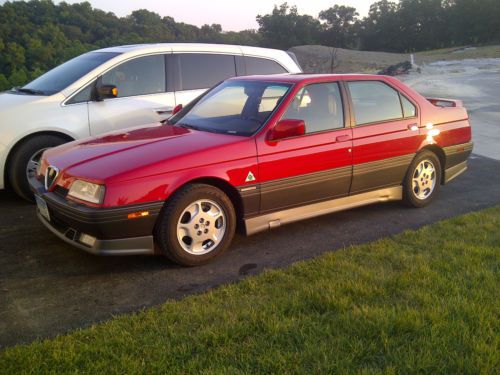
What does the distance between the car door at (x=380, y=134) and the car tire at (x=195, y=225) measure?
1543 mm

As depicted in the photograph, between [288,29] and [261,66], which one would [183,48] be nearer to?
[261,66]

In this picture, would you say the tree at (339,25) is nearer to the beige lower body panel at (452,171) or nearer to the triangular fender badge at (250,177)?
the beige lower body panel at (452,171)

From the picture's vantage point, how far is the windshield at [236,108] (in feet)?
14.7

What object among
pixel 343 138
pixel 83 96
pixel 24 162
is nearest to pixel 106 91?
pixel 83 96

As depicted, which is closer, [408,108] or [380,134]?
[380,134]

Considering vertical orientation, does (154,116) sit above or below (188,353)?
above

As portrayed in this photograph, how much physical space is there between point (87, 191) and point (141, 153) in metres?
0.52

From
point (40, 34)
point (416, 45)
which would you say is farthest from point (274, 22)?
point (40, 34)

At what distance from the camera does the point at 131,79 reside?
625cm

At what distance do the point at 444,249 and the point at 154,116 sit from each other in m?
3.88

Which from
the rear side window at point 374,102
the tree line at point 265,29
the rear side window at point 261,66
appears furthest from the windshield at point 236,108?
the tree line at point 265,29

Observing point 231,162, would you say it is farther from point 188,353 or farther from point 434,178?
point 434,178

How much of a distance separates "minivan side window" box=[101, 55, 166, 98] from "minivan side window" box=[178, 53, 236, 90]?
31cm

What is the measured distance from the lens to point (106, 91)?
584cm
